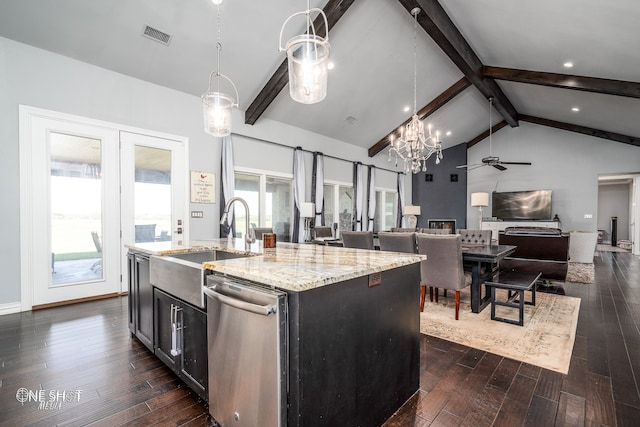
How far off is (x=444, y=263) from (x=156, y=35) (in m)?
4.46

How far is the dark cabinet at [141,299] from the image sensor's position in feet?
7.20

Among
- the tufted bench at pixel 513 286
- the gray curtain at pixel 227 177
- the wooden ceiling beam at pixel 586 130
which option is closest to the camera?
the tufted bench at pixel 513 286

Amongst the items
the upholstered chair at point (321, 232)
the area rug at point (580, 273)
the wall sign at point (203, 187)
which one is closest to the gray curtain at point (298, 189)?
the upholstered chair at point (321, 232)

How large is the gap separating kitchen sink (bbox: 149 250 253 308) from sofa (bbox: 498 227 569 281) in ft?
14.5

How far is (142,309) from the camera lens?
2.32 m

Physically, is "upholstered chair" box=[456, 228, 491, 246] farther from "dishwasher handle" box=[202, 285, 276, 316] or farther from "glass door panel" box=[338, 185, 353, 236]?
"dishwasher handle" box=[202, 285, 276, 316]

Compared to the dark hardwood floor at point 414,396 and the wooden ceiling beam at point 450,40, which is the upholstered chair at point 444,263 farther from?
the wooden ceiling beam at point 450,40

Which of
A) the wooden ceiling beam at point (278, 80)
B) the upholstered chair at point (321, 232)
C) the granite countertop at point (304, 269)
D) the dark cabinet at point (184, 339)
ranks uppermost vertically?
the wooden ceiling beam at point (278, 80)

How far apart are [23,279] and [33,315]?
47cm

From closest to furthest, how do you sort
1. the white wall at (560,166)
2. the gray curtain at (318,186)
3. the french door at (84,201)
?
the french door at (84,201) < the gray curtain at (318,186) < the white wall at (560,166)

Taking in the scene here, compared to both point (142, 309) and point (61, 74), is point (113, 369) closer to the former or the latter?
point (142, 309)

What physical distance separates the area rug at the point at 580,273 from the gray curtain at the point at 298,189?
4.70m

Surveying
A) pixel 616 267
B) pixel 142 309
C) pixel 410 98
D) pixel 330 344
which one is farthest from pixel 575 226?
pixel 142 309

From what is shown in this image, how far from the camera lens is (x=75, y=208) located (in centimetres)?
370
